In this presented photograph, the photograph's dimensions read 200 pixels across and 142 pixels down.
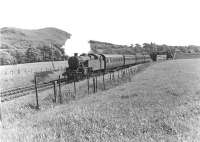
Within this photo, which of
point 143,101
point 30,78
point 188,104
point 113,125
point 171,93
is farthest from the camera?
point 30,78

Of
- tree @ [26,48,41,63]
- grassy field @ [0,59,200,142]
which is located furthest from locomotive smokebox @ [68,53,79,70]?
tree @ [26,48,41,63]

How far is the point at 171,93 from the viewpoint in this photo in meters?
12.4

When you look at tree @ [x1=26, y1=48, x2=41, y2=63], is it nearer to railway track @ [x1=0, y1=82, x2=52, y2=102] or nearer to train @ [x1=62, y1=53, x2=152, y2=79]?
train @ [x1=62, y1=53, x2=152, y2=79]

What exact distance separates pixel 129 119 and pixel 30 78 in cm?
2366

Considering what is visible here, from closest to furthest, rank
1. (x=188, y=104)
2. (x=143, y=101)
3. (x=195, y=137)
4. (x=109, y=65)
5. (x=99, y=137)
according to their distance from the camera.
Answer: (x=195, y=137), (x=99, y=137), (x=188, y=104), (x=143, y=101), (x=109, y=65)

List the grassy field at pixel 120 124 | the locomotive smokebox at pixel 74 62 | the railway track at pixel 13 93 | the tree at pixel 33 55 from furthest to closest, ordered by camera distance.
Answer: the tree at pixel 33 55 < the locomotive smokebox at pixel 74 62 < the railway track at pixel 13 93 < the grassy field at pixel 120 124

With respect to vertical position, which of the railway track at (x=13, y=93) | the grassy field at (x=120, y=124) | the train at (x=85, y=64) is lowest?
the railway track at (x=13, y=93)

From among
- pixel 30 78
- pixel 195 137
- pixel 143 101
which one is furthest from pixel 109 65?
pixel 195 137

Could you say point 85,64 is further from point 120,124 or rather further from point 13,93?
point 120,124

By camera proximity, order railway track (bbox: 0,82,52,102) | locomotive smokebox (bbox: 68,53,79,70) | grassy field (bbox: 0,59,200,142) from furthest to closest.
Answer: locomotive smokebox (bbox: 68,53,79,70)
railway track (bbox: 0,82,52,102)
grassy field (bbox: 0,59,200,142)

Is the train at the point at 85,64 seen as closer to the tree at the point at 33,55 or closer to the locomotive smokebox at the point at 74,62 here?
the locomotive smokebox at the point at 74,62

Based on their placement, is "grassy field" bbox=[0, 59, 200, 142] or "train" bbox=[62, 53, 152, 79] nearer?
"grassy field" bbox=[0, 59, 200, 142]

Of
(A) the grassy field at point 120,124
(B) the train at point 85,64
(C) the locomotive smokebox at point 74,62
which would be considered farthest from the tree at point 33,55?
(A) the grassy field at point 120,124

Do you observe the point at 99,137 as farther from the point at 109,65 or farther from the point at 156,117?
the point at 109,65
